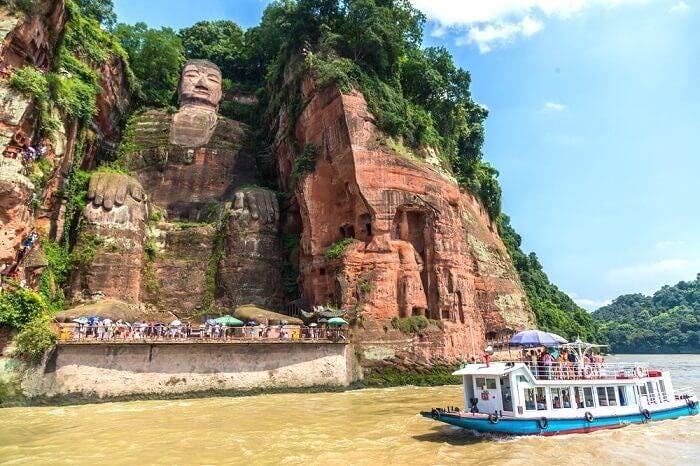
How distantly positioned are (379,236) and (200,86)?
2298cm

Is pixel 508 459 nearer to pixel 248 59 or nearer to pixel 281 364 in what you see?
pixel 281 364

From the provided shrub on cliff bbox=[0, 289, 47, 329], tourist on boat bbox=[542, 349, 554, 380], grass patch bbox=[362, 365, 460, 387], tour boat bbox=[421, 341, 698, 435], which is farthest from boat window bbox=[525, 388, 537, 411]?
shrub on cliff bbox=[0, 289, 47, 329]

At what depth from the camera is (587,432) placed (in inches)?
624

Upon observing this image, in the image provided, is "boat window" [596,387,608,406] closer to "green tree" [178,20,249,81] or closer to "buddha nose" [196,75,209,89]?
"buddha nose" [196,75,209,89]

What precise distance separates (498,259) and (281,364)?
79.9ft

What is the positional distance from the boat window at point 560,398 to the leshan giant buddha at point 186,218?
20.4 m

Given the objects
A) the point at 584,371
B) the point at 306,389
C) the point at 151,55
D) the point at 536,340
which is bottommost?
the point at 306,389

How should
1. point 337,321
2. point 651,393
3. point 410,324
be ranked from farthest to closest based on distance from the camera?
point 410,324, point 337,321, point 651,393

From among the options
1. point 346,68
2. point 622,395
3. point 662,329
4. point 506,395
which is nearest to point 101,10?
point 346,68

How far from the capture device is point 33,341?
1984cm

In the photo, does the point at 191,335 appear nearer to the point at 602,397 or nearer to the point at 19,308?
the point at 19,308

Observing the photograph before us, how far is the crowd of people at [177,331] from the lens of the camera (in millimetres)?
21656

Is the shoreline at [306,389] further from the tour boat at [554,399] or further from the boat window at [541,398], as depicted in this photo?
the boat window at [541,398]

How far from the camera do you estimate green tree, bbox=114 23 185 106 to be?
142 ft
